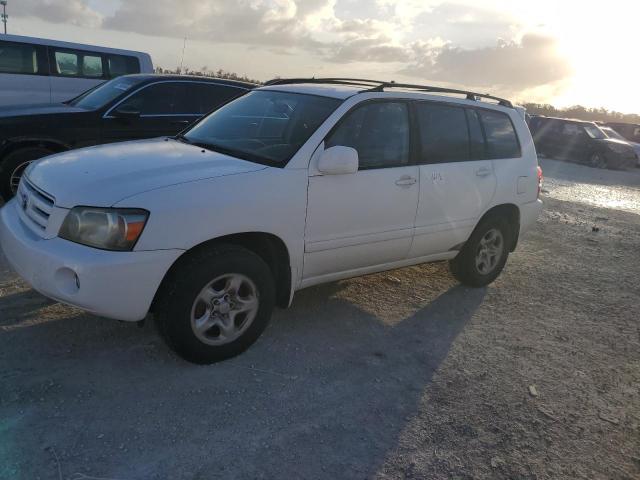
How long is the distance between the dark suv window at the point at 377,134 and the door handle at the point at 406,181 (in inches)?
4.2

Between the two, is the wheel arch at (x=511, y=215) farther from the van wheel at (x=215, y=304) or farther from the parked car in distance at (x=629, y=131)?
the parked car in distance at (x=629, y=131)

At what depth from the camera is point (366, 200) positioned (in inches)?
160

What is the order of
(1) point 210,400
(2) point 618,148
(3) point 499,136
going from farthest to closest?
1. (2) point 618,148
2. (3) point 499,136
3. (1) point 210,400

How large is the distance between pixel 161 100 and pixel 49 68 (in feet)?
11.3

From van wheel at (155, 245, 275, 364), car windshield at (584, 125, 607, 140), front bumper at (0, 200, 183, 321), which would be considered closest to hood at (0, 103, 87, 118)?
front bumper at (0, 200, 183, 321)

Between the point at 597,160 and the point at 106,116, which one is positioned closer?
the point at 106,116

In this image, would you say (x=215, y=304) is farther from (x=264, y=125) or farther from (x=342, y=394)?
(x=264, y=125)

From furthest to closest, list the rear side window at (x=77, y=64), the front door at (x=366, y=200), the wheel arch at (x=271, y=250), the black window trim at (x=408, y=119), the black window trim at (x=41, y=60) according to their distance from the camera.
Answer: the rear side window at (x=77, y=64)
the black window trim at (x=41, y=60)
the black window trim at (x=408, y=119)
the front door at (x=366, y=200)
the wheel arch at (x=271, y=250)

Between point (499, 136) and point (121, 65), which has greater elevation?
point (121, 65)

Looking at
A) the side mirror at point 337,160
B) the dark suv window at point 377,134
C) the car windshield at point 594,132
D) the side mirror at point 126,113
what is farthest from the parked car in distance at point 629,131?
the side mirror at point 337,160

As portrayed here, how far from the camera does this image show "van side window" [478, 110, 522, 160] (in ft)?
17.0

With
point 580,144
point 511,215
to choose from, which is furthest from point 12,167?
point 580,144

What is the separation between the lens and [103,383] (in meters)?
3.26

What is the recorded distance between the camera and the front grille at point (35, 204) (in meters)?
3.30
